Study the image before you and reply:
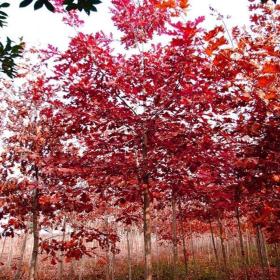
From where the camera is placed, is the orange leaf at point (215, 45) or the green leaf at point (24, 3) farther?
the orange leaf at point (215, 45)

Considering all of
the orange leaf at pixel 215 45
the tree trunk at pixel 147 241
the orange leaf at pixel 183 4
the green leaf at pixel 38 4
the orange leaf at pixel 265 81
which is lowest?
Result: the tree trunk at pixel 147 241

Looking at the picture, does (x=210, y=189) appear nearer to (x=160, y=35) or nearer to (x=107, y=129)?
(x=107, y=129)

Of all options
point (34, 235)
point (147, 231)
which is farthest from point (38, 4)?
point (34, 235)

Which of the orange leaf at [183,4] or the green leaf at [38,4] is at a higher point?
the orange leaf at [183,4]

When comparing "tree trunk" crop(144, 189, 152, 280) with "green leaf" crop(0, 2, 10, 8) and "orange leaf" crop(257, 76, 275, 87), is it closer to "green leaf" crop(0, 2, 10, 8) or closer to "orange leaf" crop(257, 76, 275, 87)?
"orange leaf" crop(257, 76, 275, 87)

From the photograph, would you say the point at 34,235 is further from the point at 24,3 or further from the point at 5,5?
the point at 24,3

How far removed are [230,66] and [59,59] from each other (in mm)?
2722

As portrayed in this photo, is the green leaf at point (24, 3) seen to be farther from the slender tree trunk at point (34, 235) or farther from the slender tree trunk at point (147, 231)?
the slender tree trunk at point (34, 235)

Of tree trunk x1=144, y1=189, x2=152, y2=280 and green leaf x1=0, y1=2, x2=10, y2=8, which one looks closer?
green leaf x1=0, y1=2, x2=10, y2=8

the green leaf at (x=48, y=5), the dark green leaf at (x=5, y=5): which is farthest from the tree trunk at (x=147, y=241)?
the green leaf at (x=48, y=5)

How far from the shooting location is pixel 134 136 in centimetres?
570

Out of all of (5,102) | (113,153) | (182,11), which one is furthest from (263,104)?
(5,102)

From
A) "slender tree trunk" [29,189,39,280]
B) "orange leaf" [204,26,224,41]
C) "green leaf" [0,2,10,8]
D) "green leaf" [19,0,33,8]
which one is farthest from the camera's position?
"slender tree trunk" [29,189,39,280]


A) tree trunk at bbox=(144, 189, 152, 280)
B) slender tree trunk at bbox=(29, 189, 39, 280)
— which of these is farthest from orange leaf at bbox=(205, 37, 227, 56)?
slender tree trunk at bbox=(29, 189, 39, 280)
